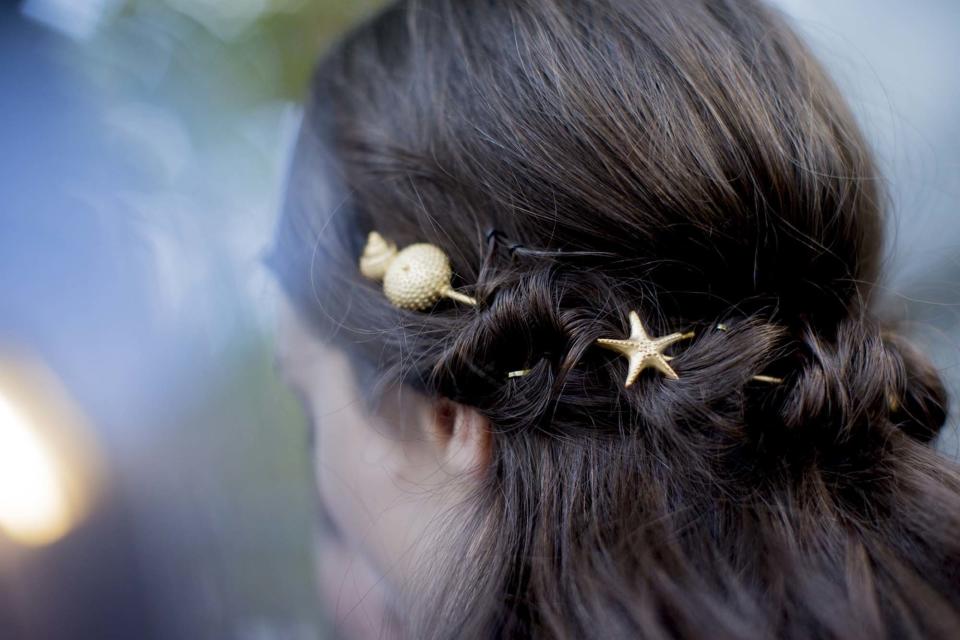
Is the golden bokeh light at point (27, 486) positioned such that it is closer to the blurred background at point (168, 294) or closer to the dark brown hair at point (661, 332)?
the blurred background at point (168, 294)

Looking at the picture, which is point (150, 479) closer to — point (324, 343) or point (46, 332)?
point (46, 332)

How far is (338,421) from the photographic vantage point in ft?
2.23

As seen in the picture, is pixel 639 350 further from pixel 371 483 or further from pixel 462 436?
pixel 371 483

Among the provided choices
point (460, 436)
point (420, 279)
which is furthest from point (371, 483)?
point (420, 279)

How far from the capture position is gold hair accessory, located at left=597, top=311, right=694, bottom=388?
0.48 meters

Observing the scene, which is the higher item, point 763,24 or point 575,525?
point 763,24

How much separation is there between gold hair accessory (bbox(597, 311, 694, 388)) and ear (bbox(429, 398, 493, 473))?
0.14 m

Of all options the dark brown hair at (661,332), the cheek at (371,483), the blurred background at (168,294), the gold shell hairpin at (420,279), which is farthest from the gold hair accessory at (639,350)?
the blurred background at (168,294)

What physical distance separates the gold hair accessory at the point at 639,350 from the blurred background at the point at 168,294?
1.30 ft

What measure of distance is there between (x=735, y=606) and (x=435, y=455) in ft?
0.95

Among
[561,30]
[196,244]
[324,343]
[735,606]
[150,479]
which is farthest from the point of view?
[196,244]

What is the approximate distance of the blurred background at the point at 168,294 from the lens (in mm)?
690

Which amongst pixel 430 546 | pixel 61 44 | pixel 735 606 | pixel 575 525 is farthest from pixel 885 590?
pixel 61 44

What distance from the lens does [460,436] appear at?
1.91 feet
